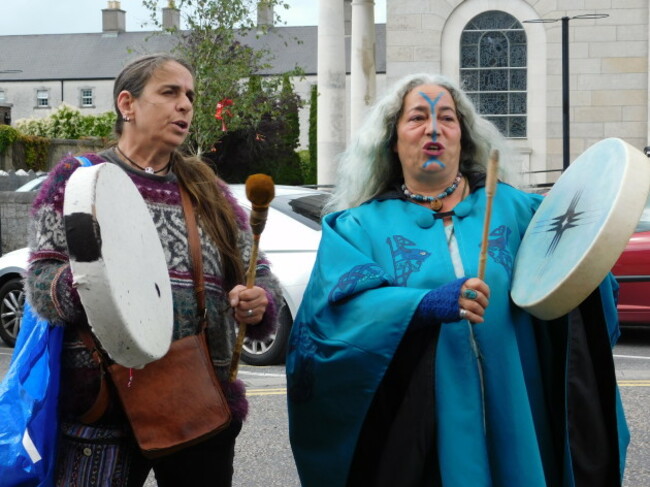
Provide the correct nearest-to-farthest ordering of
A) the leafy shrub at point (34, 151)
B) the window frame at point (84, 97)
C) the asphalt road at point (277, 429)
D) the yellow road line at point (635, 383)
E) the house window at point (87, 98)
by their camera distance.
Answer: the asphalt road at point (277, 429) < the yellow road line at point (635, 383) < the leafy shrub at point (34, 151) < the window frame at point (84, 97) < the house window at point (87, 98)

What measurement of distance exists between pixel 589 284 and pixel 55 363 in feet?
4.21

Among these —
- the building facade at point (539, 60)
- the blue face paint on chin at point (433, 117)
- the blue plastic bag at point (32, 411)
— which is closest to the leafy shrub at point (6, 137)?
the building facade at point (539, 60)

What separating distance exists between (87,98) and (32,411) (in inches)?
3420

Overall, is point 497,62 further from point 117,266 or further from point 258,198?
point 117,266

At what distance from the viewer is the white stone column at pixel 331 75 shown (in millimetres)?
25672

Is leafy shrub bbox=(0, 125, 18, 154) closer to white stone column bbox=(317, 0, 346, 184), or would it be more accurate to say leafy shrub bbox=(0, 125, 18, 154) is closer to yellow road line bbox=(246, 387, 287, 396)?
white stone column bbox=(317, 0, 346, 184)

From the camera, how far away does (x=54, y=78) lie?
8681 centimetres

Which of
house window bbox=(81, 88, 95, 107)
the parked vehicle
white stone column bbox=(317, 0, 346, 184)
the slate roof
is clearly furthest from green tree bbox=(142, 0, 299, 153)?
house window bbox=(81, 88, 95, 107)

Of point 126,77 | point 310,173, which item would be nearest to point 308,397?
point 126,77

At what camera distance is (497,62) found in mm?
28234

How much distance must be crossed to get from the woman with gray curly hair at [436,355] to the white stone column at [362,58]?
22569 mm

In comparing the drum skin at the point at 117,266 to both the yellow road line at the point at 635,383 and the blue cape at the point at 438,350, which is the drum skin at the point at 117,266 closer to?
the blue cape at the point at 438,350

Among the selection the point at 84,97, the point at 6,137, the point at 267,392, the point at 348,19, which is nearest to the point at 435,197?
the point at 267,392

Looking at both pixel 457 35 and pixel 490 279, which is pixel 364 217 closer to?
pixel 490 279
